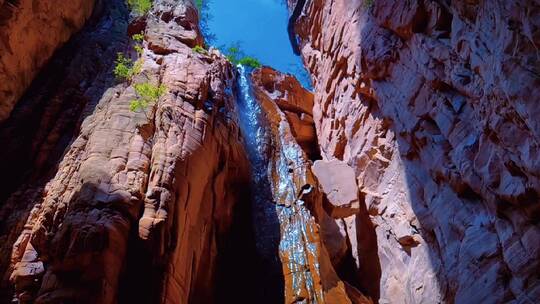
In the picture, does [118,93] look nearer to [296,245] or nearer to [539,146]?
[296,245]

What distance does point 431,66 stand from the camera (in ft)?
25.3

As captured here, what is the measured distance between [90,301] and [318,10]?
12.8 metres

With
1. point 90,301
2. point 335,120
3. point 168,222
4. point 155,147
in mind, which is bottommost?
point 90,301

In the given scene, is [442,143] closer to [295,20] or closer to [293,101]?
[293,101]

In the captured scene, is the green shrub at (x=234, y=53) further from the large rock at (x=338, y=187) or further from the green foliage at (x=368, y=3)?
the large rock at (x=338, y=187)

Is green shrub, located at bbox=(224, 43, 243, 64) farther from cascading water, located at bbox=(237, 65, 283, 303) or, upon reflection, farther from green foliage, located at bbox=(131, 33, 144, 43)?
green foliage, located at bbox=(131, 33, 144, 43)

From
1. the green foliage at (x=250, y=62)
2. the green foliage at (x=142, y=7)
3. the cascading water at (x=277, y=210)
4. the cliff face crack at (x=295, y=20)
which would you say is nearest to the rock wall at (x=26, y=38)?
the green foliage at (x=142, y=7)

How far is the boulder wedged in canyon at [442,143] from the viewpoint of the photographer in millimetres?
5008

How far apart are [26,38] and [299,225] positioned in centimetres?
785

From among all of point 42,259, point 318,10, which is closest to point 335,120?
point 318,10

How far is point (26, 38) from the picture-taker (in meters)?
9.19

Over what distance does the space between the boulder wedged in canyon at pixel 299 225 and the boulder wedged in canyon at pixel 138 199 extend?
1304 millimetres

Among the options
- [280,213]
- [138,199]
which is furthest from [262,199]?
[138,199]

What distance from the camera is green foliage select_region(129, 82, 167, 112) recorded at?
25.5 ft
